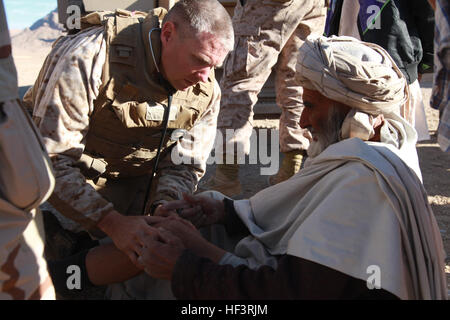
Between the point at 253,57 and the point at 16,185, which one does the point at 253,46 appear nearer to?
the point at 253,57

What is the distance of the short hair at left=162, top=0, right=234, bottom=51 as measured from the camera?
2.73m

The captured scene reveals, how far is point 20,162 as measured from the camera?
5.00 feet

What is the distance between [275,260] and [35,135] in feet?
3.59

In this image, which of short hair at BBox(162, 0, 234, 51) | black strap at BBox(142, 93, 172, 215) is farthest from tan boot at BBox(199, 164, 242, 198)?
short hair at BBox(162, 0, 234, 51)

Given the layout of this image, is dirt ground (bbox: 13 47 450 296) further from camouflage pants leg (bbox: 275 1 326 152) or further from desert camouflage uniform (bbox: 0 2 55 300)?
desert camouflage uniform (bbox: 0 2 55 300)

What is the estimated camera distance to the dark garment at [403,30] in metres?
3.62

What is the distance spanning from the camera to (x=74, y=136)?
271 cm

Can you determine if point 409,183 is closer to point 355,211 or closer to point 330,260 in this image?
point 355,211

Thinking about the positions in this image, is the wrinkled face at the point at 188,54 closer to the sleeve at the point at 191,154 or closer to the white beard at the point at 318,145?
the sleeve at the point at 191,154

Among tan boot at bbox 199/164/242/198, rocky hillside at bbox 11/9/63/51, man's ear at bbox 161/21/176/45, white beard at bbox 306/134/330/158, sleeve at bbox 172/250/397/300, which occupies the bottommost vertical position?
rocky hillside at bbox 11/9/63/51

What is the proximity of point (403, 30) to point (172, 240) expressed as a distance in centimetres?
233

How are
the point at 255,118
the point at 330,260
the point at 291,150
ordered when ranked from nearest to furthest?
the point at 330,260, the point at 291,150, the point at 255,118

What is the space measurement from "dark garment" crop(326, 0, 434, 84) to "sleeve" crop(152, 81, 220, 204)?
1187mm
